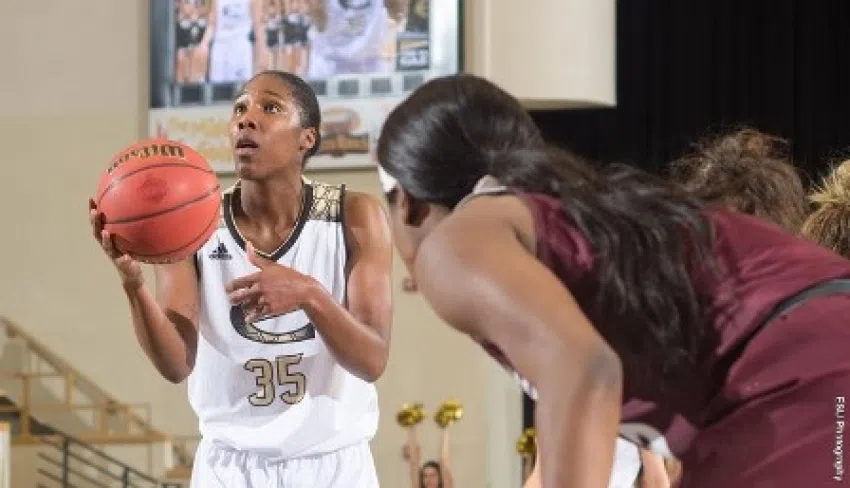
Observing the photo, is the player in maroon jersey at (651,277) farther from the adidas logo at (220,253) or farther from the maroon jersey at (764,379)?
the adidas logo at (220,253)

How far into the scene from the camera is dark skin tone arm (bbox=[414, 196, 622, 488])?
65.0 inches

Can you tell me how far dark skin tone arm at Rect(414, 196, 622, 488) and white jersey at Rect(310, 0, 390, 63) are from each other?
9.79 metres

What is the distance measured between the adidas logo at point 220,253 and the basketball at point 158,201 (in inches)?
7.0

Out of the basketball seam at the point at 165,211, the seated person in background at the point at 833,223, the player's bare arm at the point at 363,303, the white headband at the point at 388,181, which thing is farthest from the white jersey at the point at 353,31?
the white headband at the point at 388,181

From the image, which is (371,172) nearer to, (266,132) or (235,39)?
(235,39)

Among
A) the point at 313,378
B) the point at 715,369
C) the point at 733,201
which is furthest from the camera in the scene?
the point at 313,378

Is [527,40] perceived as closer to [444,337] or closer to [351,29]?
[351,29]

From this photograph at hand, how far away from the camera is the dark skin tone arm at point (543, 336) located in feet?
5.41

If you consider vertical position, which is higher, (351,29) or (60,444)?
(351,29)

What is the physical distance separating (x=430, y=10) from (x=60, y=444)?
173 inches

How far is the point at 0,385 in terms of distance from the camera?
40.1ft

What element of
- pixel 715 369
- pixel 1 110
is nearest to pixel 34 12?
pixel 1 110

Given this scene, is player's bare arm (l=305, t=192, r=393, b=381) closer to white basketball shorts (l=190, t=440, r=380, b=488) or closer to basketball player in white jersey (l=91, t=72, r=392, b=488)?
basketball player in white jersey (l=91, t=72, r=392, b=488)

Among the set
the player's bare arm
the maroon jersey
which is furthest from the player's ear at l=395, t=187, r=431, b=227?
the player's bare arm
